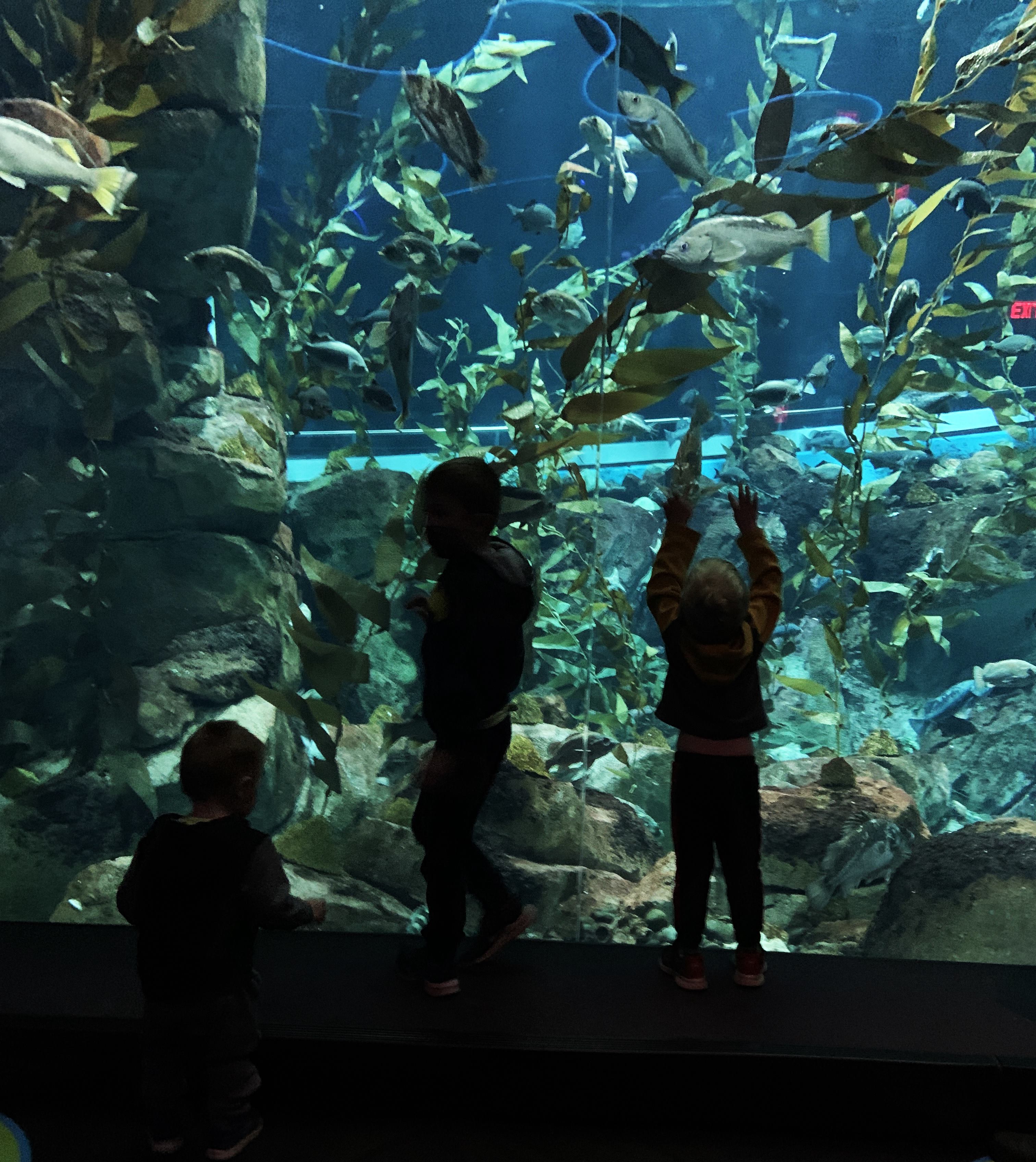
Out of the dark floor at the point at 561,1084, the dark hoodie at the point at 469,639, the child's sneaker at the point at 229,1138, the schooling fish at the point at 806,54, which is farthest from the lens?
the schooling fish at the point at 806,54

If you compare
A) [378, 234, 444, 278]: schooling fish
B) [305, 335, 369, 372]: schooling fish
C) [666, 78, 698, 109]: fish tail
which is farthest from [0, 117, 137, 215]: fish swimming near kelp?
[666, 78, 698, 109]: fish tail

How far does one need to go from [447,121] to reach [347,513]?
1274 mm

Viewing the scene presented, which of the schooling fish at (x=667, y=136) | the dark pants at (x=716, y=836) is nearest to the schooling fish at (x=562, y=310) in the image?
the schooling fish at (x=667, y=136)

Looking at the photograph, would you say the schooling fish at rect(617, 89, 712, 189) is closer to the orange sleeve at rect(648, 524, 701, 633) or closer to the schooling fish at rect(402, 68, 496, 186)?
the schooling fish at rect(402, 68, 496, 186)

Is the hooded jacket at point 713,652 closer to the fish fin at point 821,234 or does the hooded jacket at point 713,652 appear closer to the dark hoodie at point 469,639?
the dark hoodie at point 469,639

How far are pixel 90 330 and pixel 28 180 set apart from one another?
0.54m

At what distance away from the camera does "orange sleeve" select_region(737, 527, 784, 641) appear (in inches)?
81.3

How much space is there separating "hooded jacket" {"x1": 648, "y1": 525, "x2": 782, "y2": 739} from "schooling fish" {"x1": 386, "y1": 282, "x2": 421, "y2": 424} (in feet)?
→ 3.20

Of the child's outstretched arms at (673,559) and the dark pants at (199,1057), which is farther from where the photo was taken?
the child's outstretched arms at (673,559)

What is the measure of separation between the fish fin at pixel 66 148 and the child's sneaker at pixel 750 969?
2.96 m

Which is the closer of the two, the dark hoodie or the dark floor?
the dark floor

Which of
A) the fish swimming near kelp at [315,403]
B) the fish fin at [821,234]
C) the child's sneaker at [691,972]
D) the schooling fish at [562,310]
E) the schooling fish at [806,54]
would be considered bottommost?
the child's sneaker at [691,972]

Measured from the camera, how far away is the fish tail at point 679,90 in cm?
249

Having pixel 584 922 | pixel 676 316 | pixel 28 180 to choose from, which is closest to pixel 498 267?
pixel 676 316
